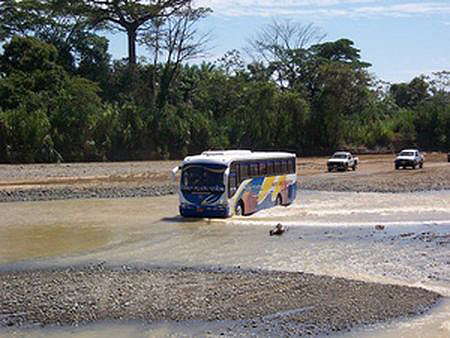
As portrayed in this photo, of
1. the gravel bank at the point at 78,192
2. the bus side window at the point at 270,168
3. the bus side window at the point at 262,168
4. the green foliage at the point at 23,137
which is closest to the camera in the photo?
the bus side window at the point at 262,168

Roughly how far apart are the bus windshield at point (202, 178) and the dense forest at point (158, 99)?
34.5 meters

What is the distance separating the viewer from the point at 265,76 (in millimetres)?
84625

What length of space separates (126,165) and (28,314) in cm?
4686

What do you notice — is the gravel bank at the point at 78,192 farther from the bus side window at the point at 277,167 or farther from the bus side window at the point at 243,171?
the bus side window at the point at 243,171

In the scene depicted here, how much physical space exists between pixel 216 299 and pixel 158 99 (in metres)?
65.3

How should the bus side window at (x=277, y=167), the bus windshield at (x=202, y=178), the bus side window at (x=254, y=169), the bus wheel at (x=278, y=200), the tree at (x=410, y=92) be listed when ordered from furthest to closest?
the tree at (x=410, y=92) < the bus wheel at (x=278, y=200) < the bus side window at (x=277, y=167) < the bus side window at (x=254, y=169) < the bus windshield at (x=202, y=178)

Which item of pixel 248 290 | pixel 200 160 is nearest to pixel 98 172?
pixel 200 160

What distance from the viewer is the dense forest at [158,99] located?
6272cm

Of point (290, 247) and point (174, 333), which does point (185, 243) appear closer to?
point (290, 247)

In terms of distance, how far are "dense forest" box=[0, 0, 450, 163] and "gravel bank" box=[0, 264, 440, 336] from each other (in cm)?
4407

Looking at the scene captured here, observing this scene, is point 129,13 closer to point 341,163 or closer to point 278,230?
point 341,163

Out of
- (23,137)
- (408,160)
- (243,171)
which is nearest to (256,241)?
(243,171)

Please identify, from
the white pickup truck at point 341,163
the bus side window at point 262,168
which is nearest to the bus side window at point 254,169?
the bus side window at point 262,168

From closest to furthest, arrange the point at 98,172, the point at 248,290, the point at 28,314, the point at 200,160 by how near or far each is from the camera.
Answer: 1. the point at 28,314
2. the point at 248,290
3. the point at 200,160
4. the point at 98,172
